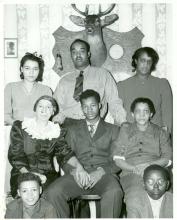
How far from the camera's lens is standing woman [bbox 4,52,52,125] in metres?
2.04

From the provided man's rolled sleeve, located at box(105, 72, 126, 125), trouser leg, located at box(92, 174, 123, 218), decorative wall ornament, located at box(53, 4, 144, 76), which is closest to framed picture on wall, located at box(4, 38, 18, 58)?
decorative wall ornament, located at box(53, 4, 144, 76)

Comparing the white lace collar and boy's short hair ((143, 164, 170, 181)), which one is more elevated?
the white lace collar

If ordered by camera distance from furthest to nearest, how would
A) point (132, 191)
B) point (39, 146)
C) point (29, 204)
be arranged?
point (39, 146), point (132, 191), point (29, 204)

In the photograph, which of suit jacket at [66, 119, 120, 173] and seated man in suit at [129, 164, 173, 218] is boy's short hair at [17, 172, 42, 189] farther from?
seated man in suit at [129, 164, 173, 218]

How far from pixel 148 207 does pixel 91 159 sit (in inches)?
16.0

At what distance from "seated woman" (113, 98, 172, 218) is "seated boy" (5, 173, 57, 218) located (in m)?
0.44

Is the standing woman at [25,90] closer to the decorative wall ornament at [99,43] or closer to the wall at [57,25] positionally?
the wall at [57,25]

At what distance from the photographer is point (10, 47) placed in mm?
2045

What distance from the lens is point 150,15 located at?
82.3 inches

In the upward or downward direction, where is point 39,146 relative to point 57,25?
downward

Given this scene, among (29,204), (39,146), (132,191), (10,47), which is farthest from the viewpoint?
(10,47)

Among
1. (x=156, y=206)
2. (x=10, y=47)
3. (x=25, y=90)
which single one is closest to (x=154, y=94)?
(x=156, y=206)

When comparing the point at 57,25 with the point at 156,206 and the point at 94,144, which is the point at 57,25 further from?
the point at 156,206

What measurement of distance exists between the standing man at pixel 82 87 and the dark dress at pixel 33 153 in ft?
0.70
